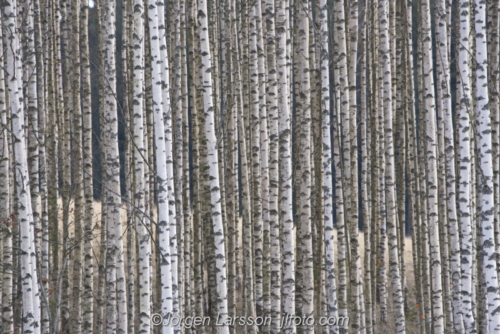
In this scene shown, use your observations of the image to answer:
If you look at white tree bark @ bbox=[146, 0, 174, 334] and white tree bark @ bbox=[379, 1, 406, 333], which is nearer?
white tree bark @ bbox=[146, 0, 174, 334]

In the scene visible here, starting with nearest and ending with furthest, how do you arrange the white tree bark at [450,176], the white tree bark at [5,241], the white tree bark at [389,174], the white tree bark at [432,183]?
the white tree bark at [5,241] → the white tree bark at [450,176] → the white tree bark at [432,183] → the white tree bark at [389,174]

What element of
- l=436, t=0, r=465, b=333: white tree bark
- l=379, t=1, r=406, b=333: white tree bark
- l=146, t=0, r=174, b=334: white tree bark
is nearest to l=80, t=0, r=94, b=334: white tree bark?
l=146, t=0, r=174, b=334: white tree bark

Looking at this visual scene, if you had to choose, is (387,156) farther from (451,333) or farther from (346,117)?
(451,333)

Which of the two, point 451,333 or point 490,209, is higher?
point 490,209

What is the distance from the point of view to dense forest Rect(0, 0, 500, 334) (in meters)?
6.02

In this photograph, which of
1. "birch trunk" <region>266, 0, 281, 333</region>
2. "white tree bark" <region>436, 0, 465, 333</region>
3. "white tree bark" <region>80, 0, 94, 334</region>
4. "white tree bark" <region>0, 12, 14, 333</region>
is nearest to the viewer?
"white tree bark" <region>0, 12, 14, 333</region>

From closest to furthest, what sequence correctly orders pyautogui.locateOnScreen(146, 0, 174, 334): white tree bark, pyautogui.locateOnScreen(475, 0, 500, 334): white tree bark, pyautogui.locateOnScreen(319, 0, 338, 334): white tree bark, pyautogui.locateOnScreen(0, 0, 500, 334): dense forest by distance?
pyautogui.locateOnScreen(146, 0, 174, 334): white tree bark → pyautogui.locateOnScreen(475, 0, 500, 334): white tree bark → pyautogui.locateOnScreen(0, 0, 500, 334): dense forest → pyautogui.locateOnScreen(319, 0, 338, 334): white tree bark

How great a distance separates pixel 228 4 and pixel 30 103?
203 inches

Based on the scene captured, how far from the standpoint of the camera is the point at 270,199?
7.11 metres

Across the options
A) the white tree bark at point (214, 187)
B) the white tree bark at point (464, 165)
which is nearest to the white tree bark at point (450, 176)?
the white tree bark at point (464, 165)

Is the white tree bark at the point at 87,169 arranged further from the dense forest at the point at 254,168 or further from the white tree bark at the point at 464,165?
the white tree bark at the point at 464,165

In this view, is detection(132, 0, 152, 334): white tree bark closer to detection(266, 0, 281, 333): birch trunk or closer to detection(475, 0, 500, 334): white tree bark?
detection(266, 0, 281, 333): birch trunk

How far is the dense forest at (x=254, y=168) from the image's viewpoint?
6.02m

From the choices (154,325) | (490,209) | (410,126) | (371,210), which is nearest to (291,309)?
(490,209)
